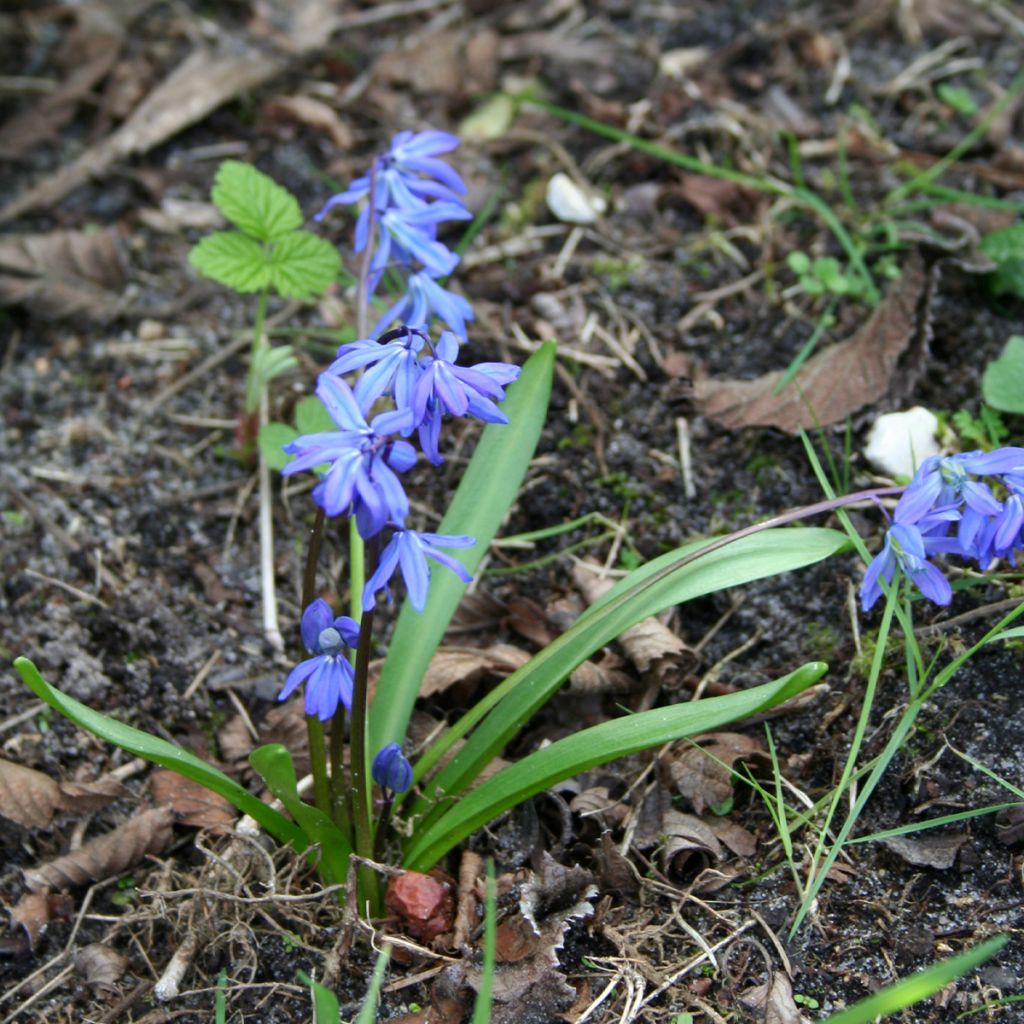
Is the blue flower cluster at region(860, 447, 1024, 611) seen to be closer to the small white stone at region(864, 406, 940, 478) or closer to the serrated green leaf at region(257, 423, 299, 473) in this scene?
the small white stone at region(864, 406, 940, 478)

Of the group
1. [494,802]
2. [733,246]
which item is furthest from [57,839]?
[733,246]

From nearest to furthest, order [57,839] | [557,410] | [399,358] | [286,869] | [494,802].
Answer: [399,358], [494,802], [286,869], [57,839], [557,410]

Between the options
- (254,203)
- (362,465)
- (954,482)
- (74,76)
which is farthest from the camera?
(74,76)

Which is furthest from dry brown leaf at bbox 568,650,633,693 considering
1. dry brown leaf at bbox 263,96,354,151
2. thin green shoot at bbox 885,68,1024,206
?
dry brown leaf at bbox 263,96,354,151

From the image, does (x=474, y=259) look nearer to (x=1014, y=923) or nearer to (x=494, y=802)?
(x=494, y=802)

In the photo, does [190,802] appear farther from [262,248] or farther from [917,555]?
[917,555]

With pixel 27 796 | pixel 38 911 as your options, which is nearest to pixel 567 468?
pixel 27 796
